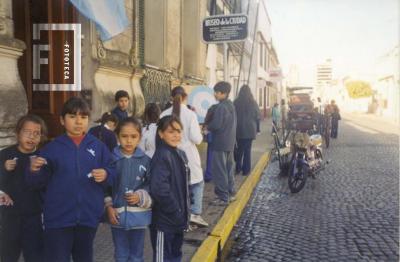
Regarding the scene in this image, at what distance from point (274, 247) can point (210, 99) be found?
3.60m

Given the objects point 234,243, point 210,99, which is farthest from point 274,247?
point 210,99

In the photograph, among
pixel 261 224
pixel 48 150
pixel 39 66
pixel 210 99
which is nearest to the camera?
pixel 48 150

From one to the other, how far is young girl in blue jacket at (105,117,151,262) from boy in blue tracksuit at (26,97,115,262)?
192 mm

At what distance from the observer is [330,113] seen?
651 inches

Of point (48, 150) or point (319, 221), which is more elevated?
point (48, 150)

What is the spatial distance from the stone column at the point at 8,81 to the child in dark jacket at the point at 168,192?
6.31 feet

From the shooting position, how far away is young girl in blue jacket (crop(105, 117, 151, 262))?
3.05 metres

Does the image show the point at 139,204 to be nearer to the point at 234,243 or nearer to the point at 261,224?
the point at 234,243

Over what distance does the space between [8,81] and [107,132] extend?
1.17m

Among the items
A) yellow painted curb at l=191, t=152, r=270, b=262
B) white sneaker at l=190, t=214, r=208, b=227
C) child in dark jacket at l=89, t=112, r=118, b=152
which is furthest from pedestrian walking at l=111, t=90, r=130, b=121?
yellow painted curb at l=191, t=152, r=270, b=262

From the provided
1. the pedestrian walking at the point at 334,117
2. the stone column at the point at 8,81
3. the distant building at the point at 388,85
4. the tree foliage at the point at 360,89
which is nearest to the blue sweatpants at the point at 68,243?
the stone column at the point at 8,81

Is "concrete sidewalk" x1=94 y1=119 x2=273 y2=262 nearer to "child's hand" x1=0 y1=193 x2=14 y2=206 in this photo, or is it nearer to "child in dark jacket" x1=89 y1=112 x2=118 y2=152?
"child in dark jacket" x1=89 y1=112 x2=118 y2=152

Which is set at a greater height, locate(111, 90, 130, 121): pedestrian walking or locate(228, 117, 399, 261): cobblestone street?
locate(111, 90, 130, 121): pedestrian walking

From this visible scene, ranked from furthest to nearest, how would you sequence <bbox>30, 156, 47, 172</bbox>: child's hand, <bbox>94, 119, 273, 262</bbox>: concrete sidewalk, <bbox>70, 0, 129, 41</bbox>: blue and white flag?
<bbox>70, 0, 129, 41</bbox>: blue and white flag, <bbox>94, 119, 273, 262</bbox>: concrete sidewalk, <bbox>30, 156, 47, 172</bbox>: child's hand
